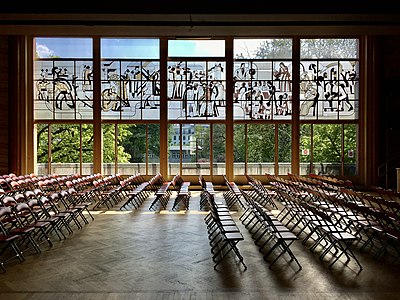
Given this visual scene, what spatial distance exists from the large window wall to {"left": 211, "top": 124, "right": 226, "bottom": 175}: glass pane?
0.04 meters

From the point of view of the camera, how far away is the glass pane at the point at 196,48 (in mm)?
15070

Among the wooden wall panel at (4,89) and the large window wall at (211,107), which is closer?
the wooden wall panel at (4,89)

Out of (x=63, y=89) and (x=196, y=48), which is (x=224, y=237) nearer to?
(x=196, y=48)

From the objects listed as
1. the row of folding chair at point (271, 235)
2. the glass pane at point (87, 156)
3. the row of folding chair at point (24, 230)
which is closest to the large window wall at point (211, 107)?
the glass pane at point (87, 156)

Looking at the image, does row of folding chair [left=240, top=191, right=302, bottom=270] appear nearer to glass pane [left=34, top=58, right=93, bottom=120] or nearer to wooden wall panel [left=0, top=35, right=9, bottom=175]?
glass pane [left=34, top=58, right=93, bottom=120]

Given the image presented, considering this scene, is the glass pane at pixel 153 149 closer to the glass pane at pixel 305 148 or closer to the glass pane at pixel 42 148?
the glass pane at pixel 42 148

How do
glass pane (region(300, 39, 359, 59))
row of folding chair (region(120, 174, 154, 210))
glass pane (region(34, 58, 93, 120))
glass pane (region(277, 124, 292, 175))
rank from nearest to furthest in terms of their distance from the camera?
1. row of folding chair (region(120, 174, 154, 210))
2. glass pane (region(34, 58, 93, 120))
3. glass pane (region(277, 124, 292, 175))
4. glass pane (region(300, 39, 359, 59))

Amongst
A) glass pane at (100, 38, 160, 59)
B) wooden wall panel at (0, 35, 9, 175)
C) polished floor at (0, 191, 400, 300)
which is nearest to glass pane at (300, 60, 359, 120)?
glass pane at (100, 38, 160, 59)

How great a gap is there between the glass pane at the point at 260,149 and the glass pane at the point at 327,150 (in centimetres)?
177

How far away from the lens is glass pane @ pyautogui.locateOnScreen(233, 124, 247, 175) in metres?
15.1

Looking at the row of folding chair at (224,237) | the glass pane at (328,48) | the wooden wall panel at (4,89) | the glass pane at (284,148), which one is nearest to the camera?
the row of folding chair at (224,237)
